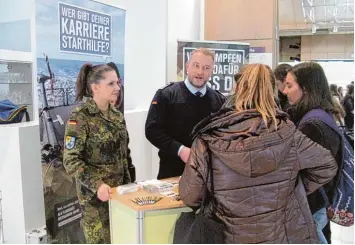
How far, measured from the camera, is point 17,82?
2865 millimetres

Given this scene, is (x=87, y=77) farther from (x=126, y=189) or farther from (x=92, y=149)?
(x=126, y=189)

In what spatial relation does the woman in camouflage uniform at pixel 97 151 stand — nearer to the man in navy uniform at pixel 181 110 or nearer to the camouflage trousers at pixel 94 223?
the camouflage trousers at pixel 94 223

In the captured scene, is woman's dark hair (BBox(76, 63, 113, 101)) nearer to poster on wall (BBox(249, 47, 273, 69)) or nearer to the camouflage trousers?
the camouflage trousers

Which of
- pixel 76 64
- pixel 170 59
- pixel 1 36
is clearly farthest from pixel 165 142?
pixel 1 36

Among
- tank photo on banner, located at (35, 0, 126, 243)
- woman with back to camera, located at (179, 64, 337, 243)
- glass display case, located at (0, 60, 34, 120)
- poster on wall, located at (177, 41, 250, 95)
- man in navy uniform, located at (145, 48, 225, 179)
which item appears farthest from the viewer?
poster on wall, located at (177, 41, 250, 95)

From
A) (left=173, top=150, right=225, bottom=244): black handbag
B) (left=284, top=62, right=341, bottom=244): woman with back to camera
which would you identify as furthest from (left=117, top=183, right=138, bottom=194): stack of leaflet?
(left=284, top=62, right=341, bottom=244): woman with back to camera

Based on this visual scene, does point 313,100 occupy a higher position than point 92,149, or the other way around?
point 313,100

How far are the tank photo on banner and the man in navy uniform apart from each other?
0.54m

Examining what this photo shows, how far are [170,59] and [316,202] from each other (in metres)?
2.54

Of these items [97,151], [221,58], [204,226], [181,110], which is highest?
[221,58]

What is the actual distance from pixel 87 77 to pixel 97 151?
503mm

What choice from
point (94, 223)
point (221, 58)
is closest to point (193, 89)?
point (94, 223)

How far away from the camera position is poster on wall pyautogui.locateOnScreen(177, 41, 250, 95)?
3.95 metres

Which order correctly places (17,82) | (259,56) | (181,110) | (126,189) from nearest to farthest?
(126,189) < (181,110) < (17,82) < (259,56)
